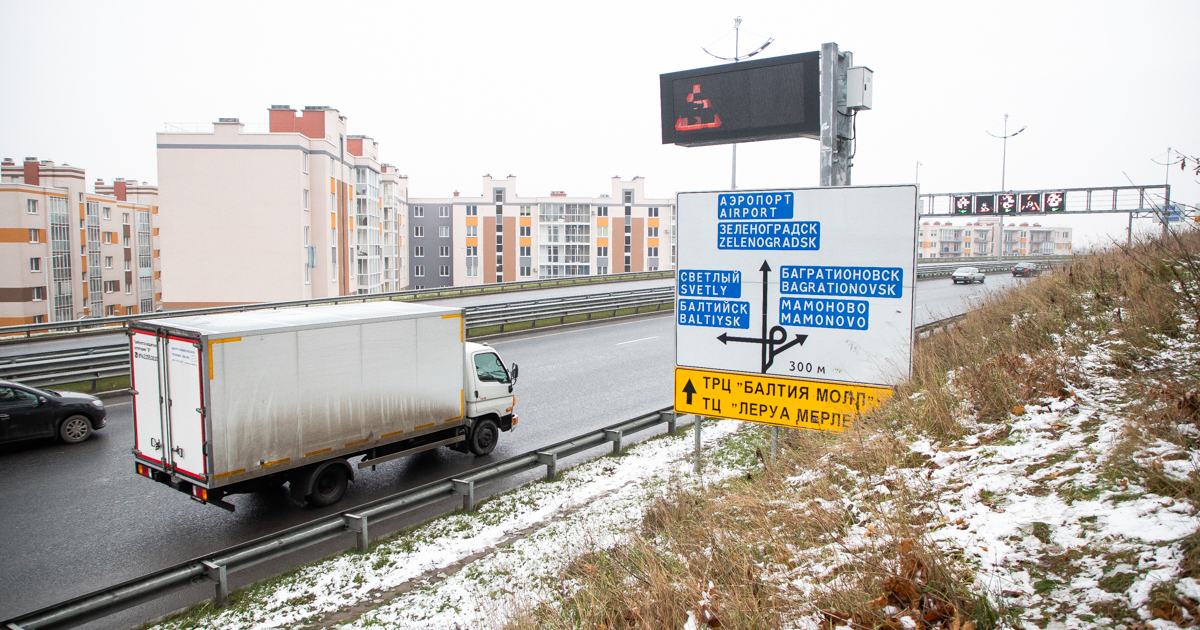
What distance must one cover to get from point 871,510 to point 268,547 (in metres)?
5.77

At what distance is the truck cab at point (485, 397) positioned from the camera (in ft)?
38.8

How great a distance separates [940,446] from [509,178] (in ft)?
312

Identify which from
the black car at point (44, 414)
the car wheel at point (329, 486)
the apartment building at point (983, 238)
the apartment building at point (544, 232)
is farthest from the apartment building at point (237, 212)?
the apartment building at point (983, 238)

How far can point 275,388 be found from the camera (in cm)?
877

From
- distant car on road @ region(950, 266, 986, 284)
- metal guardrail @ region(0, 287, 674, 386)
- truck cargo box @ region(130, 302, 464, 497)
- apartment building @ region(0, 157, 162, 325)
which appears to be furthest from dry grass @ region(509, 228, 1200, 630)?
apartment building @ region(0, 157, 162, 325)

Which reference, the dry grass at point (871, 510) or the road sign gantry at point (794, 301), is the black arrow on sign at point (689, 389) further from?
the dry grass at point (871, 510)

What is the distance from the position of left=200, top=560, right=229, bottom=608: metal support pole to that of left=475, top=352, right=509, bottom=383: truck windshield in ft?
18.9

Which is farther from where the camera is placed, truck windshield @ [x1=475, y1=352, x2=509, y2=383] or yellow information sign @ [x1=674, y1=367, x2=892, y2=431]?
truck windshield @ [x1=475, y1=352, x2=509, y2=383]

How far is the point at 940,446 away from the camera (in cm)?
545

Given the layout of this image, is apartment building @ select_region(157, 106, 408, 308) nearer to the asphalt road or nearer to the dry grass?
the asphalt road

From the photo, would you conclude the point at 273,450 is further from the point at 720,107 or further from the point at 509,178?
the point at 509,178

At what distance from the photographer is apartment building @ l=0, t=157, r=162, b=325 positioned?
64.3m

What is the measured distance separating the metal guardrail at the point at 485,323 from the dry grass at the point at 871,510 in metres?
12.8

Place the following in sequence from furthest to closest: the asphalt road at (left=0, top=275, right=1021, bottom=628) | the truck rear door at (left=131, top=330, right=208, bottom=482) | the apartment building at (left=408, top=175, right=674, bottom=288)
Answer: the apartment building at (left=408, top=175, right=674, bottom=288) → the truck rear door at (left=131, top=330, right=208, bottom=482) → the asphalt road at (left=0, top=275, right=1021, bottom=628)
